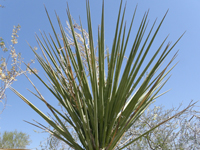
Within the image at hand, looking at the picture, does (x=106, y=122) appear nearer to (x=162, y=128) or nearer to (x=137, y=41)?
(x=137, y=41)

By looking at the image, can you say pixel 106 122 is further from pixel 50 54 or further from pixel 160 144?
pixel 160 144

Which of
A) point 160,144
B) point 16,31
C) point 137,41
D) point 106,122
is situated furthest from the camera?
point 16,31

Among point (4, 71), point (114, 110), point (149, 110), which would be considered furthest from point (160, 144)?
point (4, 71)

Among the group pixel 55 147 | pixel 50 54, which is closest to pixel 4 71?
pixel 55 147

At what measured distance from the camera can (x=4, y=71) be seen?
3.58 metres

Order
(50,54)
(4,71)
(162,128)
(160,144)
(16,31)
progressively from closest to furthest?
(50,54) → (160,144) → (162,128) → (4,71) → (16,31)

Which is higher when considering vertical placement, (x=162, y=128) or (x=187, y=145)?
(x=162, y=128)

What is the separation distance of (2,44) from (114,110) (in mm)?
3181

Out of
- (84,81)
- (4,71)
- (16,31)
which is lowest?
(84,81)

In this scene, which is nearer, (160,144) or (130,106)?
(130,106)

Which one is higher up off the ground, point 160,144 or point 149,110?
point 149,110

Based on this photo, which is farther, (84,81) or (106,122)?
(84,81)

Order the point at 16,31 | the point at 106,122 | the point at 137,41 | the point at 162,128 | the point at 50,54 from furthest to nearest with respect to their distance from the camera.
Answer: the point at 16,31
the point at 162,128
the point at 50,54
the point at 137,41
the point at 106,122

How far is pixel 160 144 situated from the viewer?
9.14 feet
